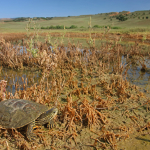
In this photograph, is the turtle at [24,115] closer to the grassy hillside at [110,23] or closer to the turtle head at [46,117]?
the turtle head at [46,117]

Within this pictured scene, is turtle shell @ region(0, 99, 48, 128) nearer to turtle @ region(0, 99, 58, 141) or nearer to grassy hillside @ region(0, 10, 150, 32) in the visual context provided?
turtle @ region(0, 99, 58, 141)

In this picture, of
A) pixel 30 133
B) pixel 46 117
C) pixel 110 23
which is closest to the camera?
pixel 30 133

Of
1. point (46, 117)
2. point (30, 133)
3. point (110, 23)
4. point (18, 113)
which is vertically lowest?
point (30, 133)

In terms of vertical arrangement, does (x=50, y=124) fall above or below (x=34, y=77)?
below

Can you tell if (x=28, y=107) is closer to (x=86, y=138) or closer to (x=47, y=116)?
(x=47, y=116)

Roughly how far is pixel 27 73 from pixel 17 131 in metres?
3.70

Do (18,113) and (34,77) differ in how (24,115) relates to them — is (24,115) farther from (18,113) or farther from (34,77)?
(34,77)

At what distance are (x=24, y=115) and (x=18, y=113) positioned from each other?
0.11 metres

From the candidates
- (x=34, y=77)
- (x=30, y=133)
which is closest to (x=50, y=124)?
(x=30, y=133)

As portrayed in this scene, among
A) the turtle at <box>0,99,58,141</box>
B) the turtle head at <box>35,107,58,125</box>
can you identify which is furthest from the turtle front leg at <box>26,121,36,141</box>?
the turtle head at <box>35,107,58,125</box>

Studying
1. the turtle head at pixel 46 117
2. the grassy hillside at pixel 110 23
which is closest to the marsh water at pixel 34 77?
the turtle head at pixel 46 117

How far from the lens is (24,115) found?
2.46 meters

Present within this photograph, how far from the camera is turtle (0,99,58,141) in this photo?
93.9 inches

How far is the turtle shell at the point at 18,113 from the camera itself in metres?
2.39
